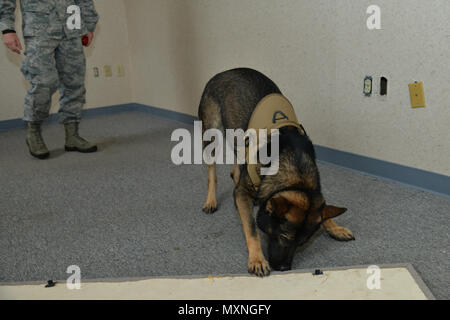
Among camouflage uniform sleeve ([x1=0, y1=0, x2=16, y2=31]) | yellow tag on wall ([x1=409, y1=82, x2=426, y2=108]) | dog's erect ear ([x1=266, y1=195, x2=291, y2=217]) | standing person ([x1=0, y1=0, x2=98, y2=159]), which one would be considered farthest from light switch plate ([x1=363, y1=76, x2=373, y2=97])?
camouflage uniform sleeve ([x1=0, y1=0, x2=16, y2=31])

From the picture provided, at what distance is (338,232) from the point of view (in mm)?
1882

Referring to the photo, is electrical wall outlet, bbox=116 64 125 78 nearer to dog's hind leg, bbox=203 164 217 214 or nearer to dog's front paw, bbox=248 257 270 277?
dog's hind leg, bbox=203 164 217 214

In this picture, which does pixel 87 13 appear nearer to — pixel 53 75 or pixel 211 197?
pixel 53 75

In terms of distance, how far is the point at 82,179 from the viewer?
2904 millimetres

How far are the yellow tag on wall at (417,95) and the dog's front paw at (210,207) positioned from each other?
51.3 inches

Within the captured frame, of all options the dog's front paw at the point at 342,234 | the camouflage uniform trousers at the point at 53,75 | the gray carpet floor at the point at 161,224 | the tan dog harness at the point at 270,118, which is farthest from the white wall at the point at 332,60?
the camouflage uniform trousers at the point at 53,75

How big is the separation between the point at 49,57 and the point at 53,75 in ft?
0.47

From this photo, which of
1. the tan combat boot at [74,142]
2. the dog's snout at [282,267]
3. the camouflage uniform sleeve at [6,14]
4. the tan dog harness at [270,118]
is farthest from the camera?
the tan combat boot at [74,142]

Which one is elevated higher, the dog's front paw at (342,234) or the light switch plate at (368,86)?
the light switch plate at (368,86)

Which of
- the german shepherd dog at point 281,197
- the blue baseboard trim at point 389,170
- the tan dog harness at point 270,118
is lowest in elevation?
the blue baseboard trim at point 389,170

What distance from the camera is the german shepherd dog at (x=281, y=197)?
147 cm

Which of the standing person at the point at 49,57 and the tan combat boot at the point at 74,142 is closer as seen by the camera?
the standing person at the point at 49,57

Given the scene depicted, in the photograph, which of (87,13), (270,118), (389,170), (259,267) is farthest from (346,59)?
(87,13)

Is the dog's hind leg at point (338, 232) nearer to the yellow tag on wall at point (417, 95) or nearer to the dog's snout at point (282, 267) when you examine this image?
the dog's snout at point (282, 267)
